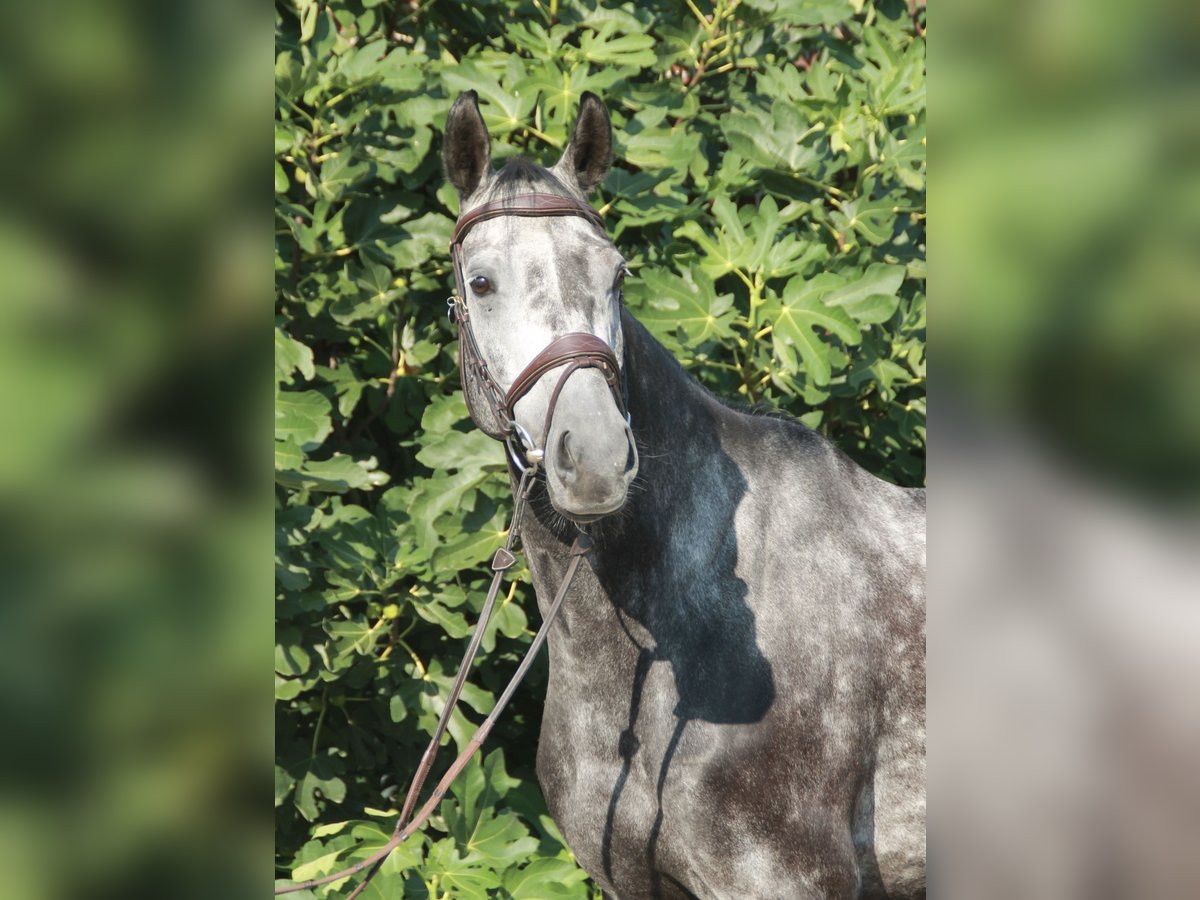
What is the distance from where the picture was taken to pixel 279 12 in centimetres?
335

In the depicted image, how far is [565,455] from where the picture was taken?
1.97m

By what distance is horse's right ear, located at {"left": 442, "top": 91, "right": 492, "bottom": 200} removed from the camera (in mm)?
2377

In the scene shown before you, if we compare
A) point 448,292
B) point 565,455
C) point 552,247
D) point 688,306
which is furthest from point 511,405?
point 448,292

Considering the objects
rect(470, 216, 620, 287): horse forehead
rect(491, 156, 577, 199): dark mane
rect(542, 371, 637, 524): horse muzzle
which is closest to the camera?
rect(542, 371, 637, 524): horse muzzle

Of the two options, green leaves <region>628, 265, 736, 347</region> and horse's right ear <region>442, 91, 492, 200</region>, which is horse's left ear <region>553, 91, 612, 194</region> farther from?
green leaves <region>628, 265, 736, 347</region>

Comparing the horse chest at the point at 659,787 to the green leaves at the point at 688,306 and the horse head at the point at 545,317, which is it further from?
the green leaves at the point at 688,306

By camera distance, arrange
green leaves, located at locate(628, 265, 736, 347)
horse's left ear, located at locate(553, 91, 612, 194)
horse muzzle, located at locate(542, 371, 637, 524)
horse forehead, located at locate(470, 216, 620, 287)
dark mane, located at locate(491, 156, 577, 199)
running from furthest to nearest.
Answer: green leaves, located at locate(628, 265, 736, 347)
horse's left ear, located at locate(553, 91, 612, 194)
dark mane, located at locate(491, 156, 577, 199)
horse forehead, located at locate(470, 216, 620, 287)
horse muzzle, located at locate(542, 371, 637, 524)

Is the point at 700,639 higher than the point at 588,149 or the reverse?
the reverse

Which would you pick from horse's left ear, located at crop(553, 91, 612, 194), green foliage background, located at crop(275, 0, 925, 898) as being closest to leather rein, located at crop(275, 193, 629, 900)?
horse's left ear, located at crop(553, 91, 612, 194)

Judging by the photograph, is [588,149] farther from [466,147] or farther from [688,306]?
[688,306]

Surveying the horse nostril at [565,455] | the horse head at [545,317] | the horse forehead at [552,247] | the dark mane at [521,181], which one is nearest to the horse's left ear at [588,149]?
the horse head at [545,317]

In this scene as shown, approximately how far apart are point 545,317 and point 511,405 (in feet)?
0.59

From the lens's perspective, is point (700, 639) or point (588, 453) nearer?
point (588, 453)
